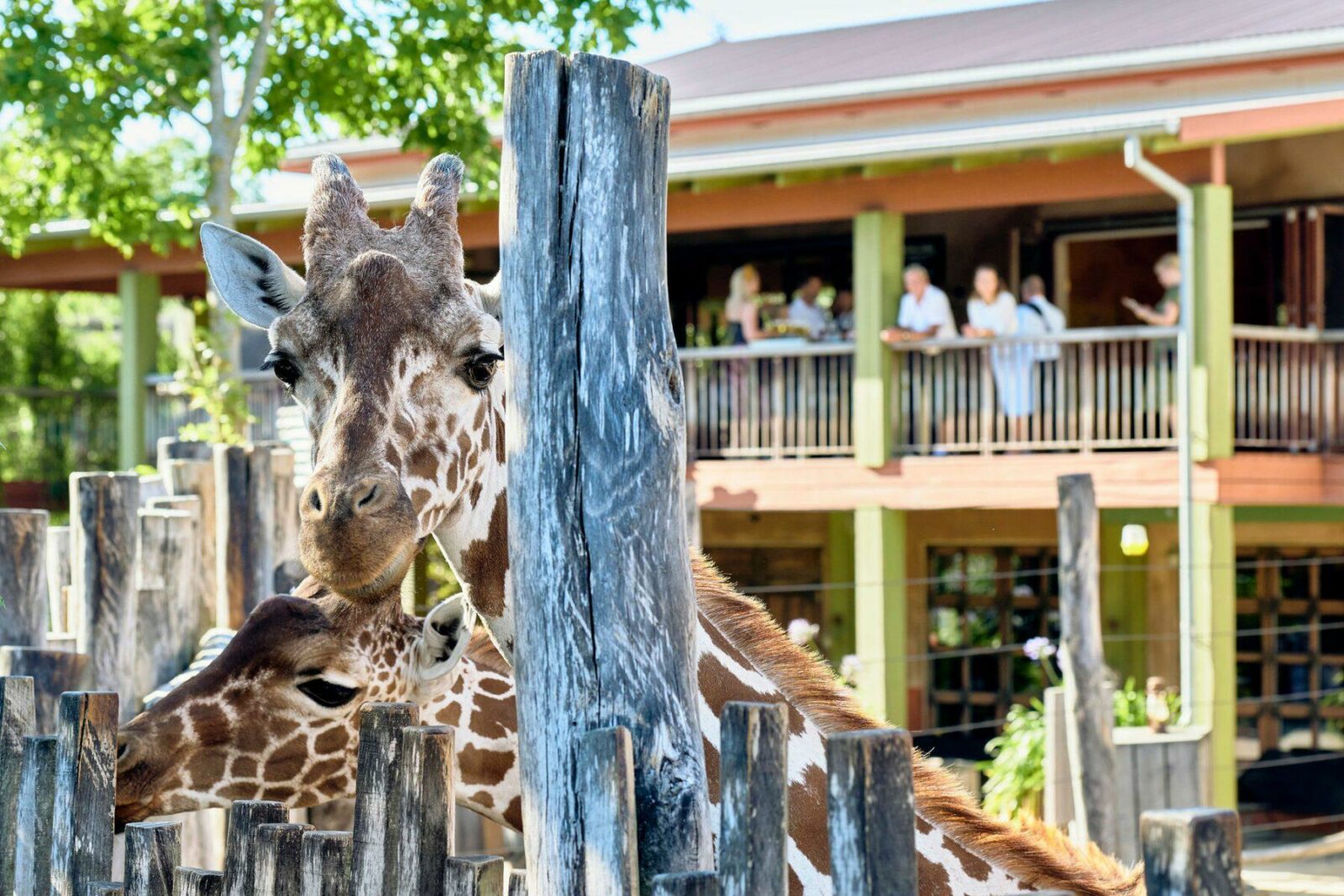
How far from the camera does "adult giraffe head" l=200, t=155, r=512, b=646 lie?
8.76 feet

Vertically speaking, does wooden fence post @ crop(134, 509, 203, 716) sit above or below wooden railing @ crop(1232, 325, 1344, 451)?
below

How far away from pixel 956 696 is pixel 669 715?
14.2 m

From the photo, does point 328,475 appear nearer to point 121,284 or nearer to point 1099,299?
point 1099,299

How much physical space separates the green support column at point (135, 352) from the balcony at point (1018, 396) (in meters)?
6.47

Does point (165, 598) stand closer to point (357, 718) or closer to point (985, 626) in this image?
Answer: point (357, 718)

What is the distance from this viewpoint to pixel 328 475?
8.80 ft

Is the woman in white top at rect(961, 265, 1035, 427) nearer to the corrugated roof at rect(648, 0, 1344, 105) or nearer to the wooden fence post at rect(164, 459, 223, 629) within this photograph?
the corrugated roof at rect(648, 0, 1344, 105)

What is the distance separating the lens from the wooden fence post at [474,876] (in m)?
2.48

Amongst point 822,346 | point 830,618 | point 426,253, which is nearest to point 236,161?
point 822,346

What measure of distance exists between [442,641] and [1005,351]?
10.0 metres

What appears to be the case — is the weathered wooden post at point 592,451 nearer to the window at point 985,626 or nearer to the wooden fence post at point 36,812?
the wooden fence post at point 36,812

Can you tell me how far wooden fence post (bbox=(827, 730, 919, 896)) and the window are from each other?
13981 mm

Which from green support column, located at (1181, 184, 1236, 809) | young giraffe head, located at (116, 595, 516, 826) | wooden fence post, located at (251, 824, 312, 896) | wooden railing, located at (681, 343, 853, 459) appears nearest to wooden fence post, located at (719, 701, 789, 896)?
wooden fence post, located at (251, 824, 312, 896)

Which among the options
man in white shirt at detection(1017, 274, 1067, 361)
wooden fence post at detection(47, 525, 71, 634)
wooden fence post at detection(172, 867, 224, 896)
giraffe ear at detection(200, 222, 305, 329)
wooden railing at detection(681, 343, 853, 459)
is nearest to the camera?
wooden fence post at detection(172, 867, 224, 896)
